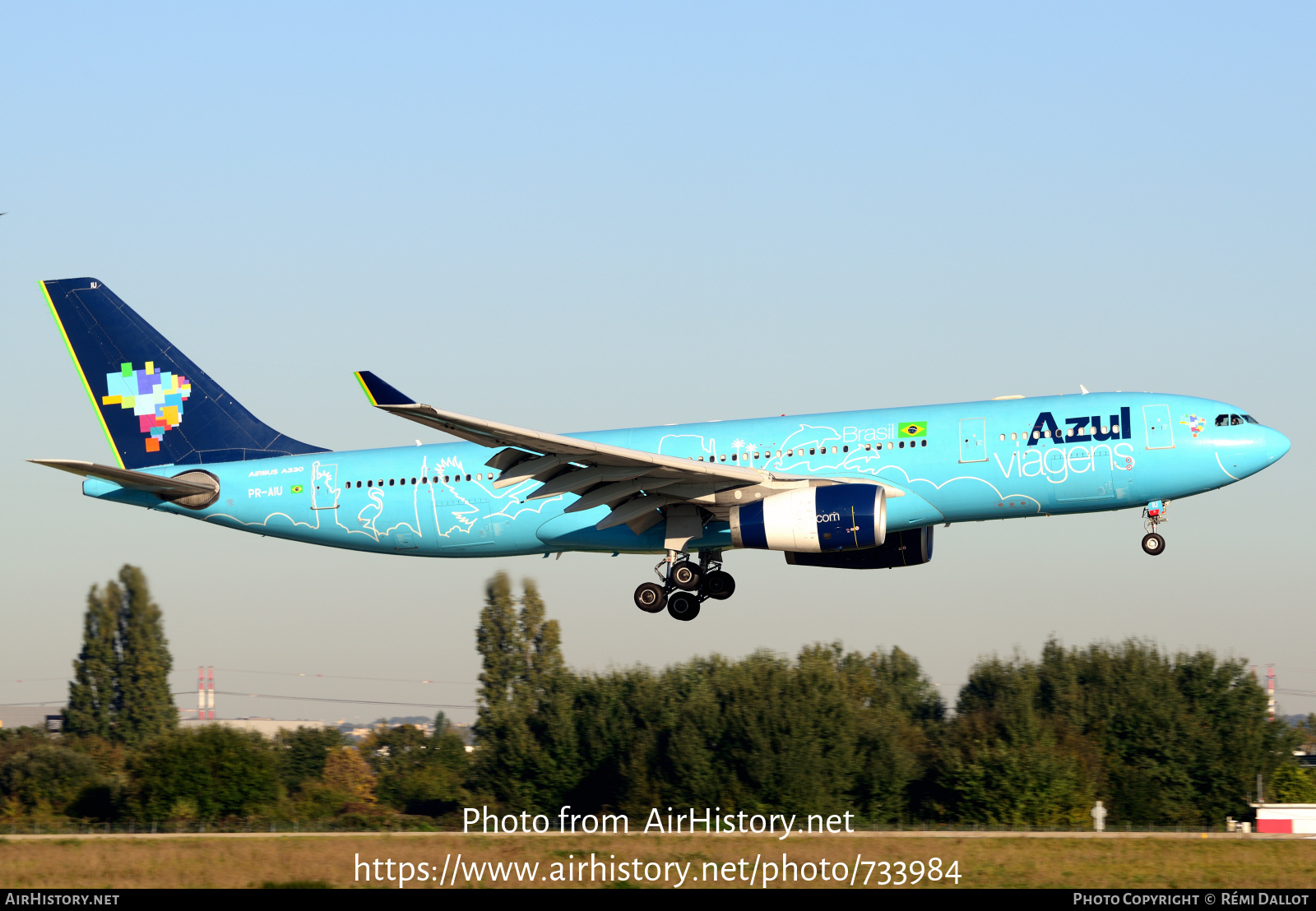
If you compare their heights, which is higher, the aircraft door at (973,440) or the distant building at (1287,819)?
the aircraft door at (973,440)

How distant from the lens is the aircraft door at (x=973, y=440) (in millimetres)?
33250

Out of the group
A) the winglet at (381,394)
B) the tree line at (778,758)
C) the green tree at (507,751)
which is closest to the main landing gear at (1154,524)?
the winglet at (381,394)

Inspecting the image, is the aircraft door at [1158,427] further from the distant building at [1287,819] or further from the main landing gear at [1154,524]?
the distant building at [1287,819]

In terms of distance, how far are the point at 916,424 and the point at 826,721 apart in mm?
41166

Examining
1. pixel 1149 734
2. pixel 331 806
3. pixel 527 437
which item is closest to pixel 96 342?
pixel 527 437

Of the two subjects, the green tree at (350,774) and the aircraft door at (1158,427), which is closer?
the aircraft door at (1158,427)

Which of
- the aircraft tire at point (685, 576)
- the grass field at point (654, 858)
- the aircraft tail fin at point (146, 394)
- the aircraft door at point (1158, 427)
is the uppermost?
the aircraft tail fin at point (146, 394)

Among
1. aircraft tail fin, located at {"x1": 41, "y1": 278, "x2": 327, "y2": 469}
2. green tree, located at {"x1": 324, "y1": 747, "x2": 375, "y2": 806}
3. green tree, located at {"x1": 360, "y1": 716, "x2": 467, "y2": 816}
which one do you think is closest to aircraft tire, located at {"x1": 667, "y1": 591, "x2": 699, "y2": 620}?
aircraft tail fin, located at {"x1": 41, "y1": 278, "x2": 327, "y2": 469}

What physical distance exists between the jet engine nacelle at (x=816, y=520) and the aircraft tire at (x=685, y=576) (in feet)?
8.23

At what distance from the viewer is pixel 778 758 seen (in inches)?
2785

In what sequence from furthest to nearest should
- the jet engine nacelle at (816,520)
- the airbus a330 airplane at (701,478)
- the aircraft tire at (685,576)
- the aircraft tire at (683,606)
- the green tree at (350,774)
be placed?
1. the green tree at (350,774)
2. the aircraft tire at (683,606)
3. the aircraft tire at (685,576)
4. the airbus a330 airplane at (701,478)
5. the jet engine nacelle at (816,520)

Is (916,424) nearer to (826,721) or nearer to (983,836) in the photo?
(983,836)

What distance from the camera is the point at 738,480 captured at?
33.1 metres
